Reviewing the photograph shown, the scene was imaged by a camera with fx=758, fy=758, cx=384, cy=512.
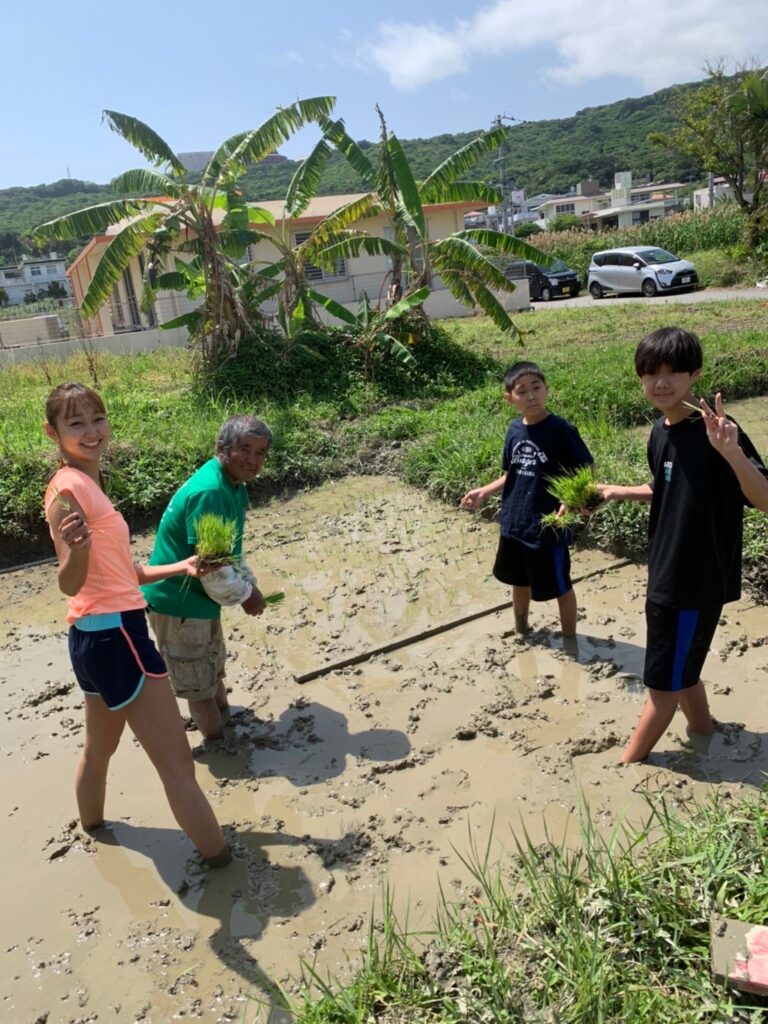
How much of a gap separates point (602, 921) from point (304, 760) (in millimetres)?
1841

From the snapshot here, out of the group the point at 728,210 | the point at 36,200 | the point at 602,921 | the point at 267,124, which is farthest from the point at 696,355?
the point at 36,200

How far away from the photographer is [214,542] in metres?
3.14

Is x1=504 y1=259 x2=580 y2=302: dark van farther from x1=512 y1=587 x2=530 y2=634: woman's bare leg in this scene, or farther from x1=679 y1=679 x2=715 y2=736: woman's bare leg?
x1=679 y1=679 x2=715 y2=736: woman's bare leg

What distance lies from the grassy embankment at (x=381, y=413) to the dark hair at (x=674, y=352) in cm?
234

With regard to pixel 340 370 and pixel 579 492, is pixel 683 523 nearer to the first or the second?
pixel 579 492

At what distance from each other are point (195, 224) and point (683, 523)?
35.8 ft

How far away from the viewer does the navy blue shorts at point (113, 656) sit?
Answer: 8.97ft

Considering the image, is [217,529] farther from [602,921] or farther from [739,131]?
[739,131]

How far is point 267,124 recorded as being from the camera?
38.8 feet

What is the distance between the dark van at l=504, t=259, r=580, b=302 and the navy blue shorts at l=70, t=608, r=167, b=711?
2658 centimetres

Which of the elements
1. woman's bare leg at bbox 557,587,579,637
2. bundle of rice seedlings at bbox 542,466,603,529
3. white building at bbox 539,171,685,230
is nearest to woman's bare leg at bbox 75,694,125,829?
bundle of rice seedlings at bbox 542,466,603,529

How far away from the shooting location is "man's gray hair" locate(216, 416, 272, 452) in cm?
345

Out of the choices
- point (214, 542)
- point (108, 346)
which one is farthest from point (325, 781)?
point (108, 346)

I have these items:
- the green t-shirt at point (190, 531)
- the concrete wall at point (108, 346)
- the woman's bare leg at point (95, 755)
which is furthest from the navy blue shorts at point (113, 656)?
the concrete wall at point (108, 346)
